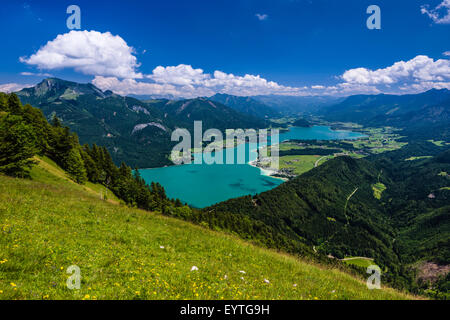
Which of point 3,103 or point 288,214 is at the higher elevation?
point 3,103

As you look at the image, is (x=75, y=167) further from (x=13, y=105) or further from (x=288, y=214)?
(x=288, y=214)

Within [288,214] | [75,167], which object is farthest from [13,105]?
[288,214]

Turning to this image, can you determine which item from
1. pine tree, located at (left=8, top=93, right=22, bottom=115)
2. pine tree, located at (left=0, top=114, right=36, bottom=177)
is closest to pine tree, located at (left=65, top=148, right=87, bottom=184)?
pine tree, located at (left=8, top=93, right=22, bottom=115)

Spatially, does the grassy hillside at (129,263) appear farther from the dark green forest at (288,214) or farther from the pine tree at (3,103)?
the pine tree at (3,103)

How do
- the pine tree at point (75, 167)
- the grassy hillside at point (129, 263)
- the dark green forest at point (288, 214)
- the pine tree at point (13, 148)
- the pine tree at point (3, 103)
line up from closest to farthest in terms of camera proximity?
the grassy hillside at point (129, 263), the pine tree at point (13, 148), the pine tree at point (3, 103), the pine tree at point (75, 167), the dark green forest at point (288, 214)

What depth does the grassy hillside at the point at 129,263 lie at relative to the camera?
6.88m

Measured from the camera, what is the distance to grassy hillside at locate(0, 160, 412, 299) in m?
6.88

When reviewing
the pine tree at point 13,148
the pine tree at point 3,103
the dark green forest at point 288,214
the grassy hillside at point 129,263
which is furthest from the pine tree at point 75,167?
the grassy hillside at point 129,263

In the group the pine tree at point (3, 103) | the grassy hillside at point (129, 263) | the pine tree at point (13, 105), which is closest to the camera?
the grassy hillside at point (129, 263)

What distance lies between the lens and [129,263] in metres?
9.38

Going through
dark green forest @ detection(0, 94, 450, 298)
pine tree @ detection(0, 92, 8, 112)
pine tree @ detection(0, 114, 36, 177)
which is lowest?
dark green forest @ detection(0, 94, 450, 298)

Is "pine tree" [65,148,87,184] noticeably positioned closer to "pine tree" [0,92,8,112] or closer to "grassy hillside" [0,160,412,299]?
"pine tree" [0,92,8,112]
